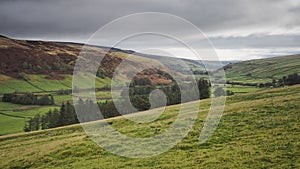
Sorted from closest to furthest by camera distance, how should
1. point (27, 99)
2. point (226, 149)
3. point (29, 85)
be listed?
point (226, 149) → point (27, 99) → point (29, 85)

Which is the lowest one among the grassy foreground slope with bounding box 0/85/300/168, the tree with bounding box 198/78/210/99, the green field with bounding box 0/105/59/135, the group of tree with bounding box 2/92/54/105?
the green field with bounding box 0/105/59/135

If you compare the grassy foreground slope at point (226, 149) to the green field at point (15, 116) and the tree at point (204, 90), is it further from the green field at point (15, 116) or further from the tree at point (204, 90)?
the green field at point (15, 116)

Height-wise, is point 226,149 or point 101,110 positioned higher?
point 226,149

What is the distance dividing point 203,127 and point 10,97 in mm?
141436

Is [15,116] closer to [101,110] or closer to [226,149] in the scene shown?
[101,110]

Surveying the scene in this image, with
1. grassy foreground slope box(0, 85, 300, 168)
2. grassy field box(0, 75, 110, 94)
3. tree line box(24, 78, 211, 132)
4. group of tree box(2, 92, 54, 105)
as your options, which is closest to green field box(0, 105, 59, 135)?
group of tree box(2, 92, 54, 105)

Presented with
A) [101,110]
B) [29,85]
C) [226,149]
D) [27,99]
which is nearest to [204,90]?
[101,110]

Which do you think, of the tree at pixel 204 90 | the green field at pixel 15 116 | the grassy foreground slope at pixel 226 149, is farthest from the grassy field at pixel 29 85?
the grassy foreground slope at pixel 226 149

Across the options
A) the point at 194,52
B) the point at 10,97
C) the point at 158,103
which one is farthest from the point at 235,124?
the point at 10,97

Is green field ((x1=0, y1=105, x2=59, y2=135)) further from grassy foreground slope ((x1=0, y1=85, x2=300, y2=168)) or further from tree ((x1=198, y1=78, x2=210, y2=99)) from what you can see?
grassy foreground slope ((x1=0, y1=85, x2=300, y2=168))

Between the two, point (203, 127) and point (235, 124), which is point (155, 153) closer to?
point (203, 127)

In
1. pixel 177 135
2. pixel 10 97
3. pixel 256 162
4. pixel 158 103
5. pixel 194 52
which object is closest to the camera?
pixel 256 162

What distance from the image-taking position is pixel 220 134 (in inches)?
847

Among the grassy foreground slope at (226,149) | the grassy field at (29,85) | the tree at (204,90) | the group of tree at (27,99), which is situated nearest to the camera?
the grassy foreground slope at (226,149)
